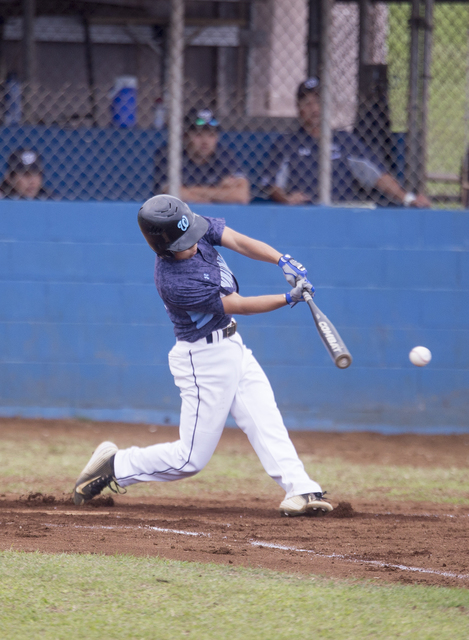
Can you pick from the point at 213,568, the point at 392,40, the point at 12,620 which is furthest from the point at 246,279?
the point at 12,620

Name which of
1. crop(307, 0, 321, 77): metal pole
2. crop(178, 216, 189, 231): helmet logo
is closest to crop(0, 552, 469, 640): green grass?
crop(178, 216, 189, 231): helmet logo

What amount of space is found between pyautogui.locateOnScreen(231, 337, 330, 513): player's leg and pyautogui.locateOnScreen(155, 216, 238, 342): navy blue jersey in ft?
1.24

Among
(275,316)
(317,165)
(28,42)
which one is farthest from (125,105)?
(275,316)

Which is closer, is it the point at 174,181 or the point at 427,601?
the point at 427,601

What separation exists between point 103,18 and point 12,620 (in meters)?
8.66

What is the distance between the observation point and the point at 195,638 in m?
2.59

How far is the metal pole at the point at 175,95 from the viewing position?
21.8 feet

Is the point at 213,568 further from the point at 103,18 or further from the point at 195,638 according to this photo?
the point at 103,18

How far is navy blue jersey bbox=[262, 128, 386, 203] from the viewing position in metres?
7.01

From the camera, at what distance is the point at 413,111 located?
24.5 ft

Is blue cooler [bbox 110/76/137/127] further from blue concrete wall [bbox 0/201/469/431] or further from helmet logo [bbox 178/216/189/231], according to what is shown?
helmet logo [bbox 178/216/189/231]

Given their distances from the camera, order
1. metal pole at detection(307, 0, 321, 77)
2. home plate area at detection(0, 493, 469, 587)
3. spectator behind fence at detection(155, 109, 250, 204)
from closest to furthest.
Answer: home plate area at detection(0, 493, 469, 587) → spectator behind fence at detection(155, 109, 250, 204) → metal pole at detection(307, 0, 321, 77)

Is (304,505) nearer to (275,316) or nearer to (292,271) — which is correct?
(292,271)

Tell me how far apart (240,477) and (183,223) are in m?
2.39
